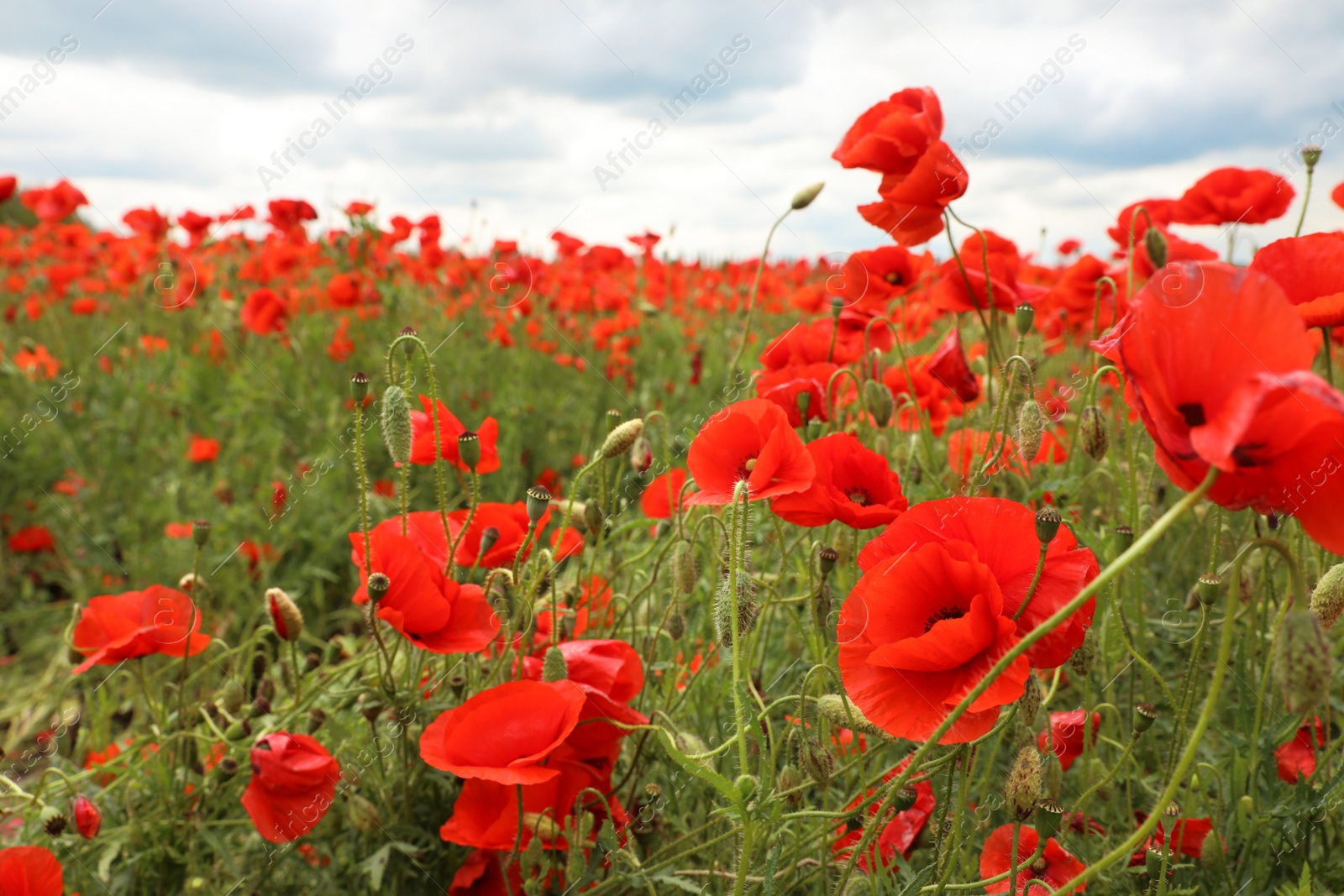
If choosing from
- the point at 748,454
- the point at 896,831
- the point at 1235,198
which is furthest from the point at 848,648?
the point at 1235,198

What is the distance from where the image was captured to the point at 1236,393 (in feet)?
1.79

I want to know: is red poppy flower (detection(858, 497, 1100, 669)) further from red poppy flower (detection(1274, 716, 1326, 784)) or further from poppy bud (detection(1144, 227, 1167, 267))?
poppy bud (detection(1144, 227, 1167, 267))

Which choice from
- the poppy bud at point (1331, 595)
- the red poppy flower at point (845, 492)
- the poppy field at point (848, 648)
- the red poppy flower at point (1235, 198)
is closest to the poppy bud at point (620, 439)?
the poppy field at point (848, 648)

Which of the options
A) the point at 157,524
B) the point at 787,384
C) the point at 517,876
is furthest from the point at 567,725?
the point at 157,524

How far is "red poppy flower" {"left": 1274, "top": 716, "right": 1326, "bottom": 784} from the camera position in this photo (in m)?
1.28

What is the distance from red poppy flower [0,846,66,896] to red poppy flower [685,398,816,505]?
853mm

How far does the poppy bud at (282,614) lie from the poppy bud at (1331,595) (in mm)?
1189

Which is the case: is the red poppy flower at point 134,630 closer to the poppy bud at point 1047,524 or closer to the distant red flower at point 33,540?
the poppy bud at point 1047,524

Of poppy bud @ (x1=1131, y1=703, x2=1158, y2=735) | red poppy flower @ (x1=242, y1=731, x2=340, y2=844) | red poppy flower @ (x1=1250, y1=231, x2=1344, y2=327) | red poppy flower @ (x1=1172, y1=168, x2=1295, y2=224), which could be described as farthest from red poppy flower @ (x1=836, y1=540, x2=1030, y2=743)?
red poppy flower @ (x1=1172, y1=168, x2=1295, y2=224)

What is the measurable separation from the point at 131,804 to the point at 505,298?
12.1ft

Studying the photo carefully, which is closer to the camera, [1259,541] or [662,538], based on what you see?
[1259,541]

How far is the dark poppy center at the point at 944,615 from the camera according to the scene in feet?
2.68

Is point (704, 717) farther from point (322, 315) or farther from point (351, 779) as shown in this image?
point (322, 315)

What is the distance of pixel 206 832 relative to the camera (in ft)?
4.41
